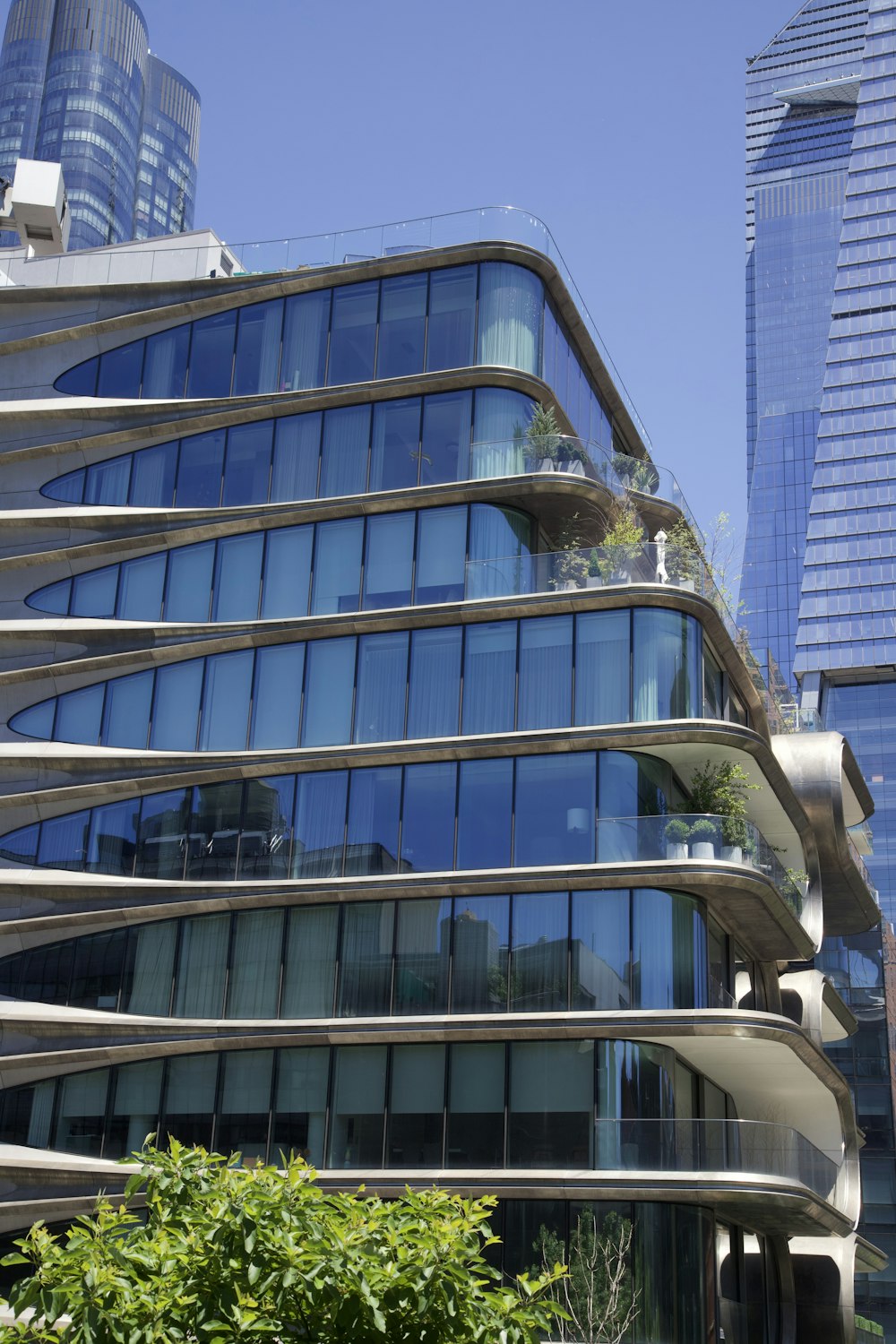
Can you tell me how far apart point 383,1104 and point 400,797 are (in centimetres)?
675

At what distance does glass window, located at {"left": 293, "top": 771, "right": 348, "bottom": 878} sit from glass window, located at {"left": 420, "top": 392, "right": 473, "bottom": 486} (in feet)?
25.5

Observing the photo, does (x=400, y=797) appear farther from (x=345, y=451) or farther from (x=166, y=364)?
(x=166, y=364)

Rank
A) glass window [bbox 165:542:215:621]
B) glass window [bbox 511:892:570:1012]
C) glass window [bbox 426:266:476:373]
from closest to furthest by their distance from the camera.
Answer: glass window [bbox 511:892:570:1012]
glass window [bbox 426:266:476:373]
glass window [bbox 165:542:215:621]

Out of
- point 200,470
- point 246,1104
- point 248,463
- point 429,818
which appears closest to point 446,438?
point 248,463

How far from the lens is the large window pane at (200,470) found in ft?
133

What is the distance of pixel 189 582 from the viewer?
3972 centimetres

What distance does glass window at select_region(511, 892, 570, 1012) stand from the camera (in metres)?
32.7

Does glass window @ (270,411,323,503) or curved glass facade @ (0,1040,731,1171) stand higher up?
glass window @ (270,411,323,503)

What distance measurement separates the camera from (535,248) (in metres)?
39.3

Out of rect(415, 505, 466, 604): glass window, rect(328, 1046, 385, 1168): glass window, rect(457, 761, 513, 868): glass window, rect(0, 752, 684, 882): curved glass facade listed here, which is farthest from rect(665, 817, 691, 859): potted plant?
rect(328, 1046, 385, 1168): glass window

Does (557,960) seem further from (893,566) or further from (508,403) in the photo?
(893,566)

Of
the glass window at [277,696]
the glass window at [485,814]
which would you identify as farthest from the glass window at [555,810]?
the glass window at [277,696]

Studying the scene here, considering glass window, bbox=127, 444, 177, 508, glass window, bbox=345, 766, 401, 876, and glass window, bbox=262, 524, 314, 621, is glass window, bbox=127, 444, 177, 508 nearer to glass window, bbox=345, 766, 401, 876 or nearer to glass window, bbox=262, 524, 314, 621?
→ glass window, bbox=262, 524, 314, 621

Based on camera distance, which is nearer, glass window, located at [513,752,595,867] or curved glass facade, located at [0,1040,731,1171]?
curved glass facade, located at [0,1040,731,1171]
